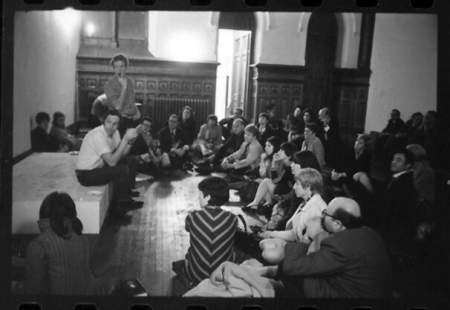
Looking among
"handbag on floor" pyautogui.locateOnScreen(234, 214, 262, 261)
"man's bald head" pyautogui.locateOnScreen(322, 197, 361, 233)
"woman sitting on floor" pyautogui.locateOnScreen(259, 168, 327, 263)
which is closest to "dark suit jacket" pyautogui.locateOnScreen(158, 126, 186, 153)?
"handbag on floor" pyautogui.locateOnScreen(234, 214, 262, 261)

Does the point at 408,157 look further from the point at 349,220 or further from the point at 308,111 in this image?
the point at 349,220

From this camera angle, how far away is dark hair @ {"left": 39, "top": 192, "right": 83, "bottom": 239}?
8.39ft

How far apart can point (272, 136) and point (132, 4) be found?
1.87 metres

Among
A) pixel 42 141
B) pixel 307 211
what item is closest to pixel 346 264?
pixel 307 211

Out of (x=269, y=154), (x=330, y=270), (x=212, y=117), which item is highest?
(x=212, y=117)

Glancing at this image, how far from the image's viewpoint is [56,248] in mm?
2541

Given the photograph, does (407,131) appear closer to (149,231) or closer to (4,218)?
(149,231)

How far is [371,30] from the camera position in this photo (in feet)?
12.6

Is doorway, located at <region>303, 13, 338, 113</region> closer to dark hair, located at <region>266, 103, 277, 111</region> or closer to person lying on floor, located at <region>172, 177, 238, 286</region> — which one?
dark hair, located at <region>266, 103, 277, 111</region>

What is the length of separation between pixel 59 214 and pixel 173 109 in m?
2.32

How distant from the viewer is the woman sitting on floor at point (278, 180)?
402 cm

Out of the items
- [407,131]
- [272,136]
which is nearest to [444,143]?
[407,131]

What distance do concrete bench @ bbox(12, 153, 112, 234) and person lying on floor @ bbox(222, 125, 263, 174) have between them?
1299 mm

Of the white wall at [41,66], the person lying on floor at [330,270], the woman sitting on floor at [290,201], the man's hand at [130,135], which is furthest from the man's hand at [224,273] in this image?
the white wall at [41,66]
